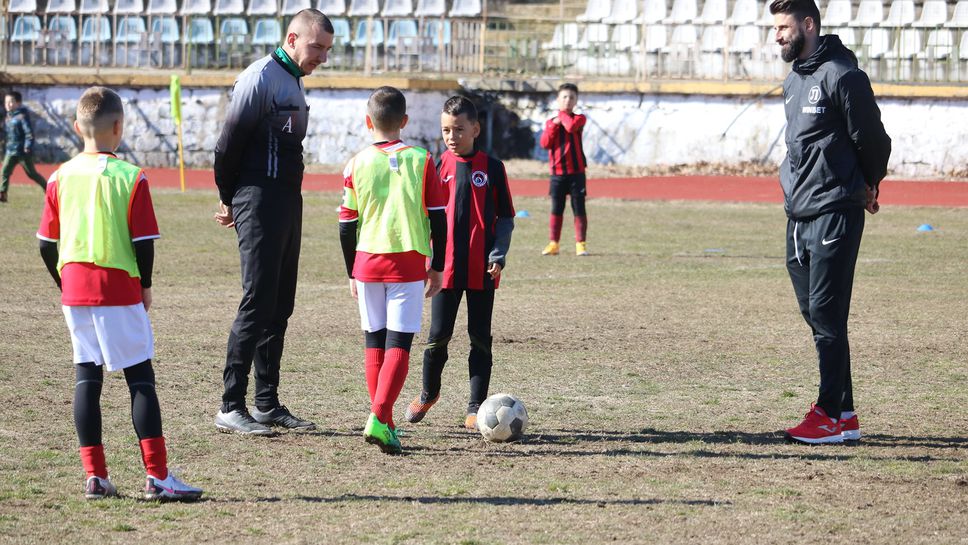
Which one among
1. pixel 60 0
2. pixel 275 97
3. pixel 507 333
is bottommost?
pixel 507 333

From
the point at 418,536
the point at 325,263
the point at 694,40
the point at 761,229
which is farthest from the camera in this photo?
the point at 694,40

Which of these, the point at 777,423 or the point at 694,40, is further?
the point at 694,40

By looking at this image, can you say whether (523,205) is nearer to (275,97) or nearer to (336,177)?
(336,177)

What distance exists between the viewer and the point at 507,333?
1013 centimetres

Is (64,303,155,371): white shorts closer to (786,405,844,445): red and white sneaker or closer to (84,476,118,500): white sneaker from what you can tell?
(84,476,118,500): white sneaker

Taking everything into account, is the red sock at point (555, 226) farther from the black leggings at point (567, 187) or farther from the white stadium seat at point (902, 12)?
the white stadium seat at point (902, 12)

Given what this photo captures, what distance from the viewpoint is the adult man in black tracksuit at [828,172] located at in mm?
6559

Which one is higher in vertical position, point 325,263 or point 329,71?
point 329,71

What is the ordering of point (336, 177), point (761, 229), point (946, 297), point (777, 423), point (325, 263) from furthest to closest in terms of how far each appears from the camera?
point (336, 177) < point (761, 229) < point (325, 263) < point (946, 297) < point (777, 423)

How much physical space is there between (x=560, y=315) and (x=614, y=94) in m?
17.8

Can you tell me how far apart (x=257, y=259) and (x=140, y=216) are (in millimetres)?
1397

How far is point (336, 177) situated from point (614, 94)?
6.42 metres

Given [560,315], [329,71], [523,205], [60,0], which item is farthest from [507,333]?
[60,0]

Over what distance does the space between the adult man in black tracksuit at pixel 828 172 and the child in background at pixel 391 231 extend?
194 cm
